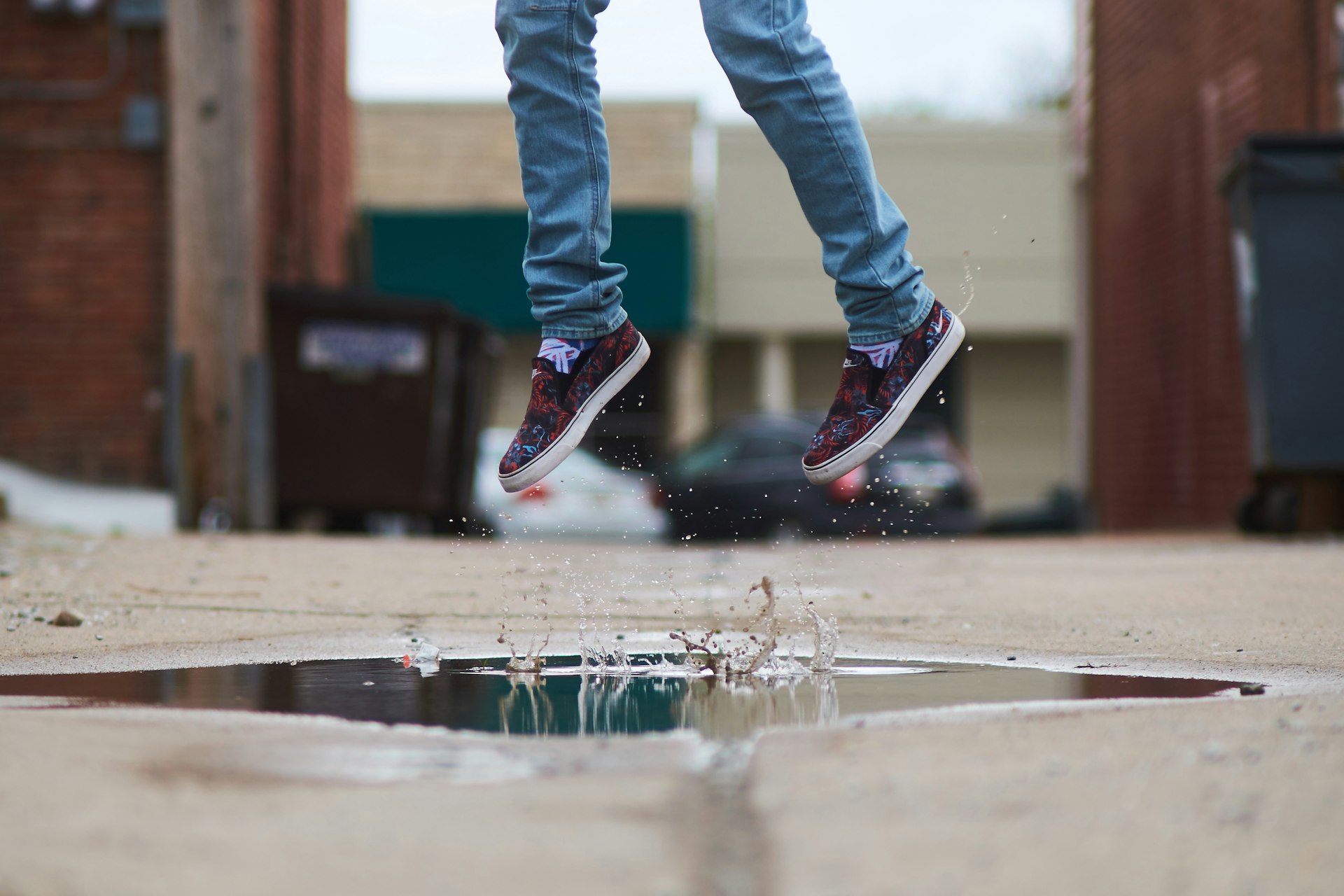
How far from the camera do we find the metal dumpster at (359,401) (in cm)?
784

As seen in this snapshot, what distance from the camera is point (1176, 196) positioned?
10086mm

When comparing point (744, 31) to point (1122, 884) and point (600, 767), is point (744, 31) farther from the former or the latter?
point (1122, 884)

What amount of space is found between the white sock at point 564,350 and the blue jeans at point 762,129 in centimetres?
1

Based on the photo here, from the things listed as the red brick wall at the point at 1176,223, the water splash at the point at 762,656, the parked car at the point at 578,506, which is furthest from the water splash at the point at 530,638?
the parked car at the point at 578,506

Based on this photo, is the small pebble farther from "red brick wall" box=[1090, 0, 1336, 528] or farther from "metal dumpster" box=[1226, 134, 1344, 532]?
"red brick wall" box=[1090, 0, 1336, 528]

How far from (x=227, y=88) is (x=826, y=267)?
626 cm

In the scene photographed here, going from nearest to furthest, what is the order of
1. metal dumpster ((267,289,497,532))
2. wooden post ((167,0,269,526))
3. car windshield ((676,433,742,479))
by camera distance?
wooden post ((167,0,269,526)) → metal dumpster ((267,289,497,532)) → car windshield ((676,433,742,479))

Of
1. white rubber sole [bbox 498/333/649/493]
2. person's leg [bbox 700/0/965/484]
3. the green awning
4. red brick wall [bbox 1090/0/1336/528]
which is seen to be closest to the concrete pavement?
white rubber sole [bbox 498/333/649/493]

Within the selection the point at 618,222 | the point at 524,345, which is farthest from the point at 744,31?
the point at 524,345

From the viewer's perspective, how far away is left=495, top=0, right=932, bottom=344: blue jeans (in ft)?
8.30

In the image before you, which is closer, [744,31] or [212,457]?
[744,31]

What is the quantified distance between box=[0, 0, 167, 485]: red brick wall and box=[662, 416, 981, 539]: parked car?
6065 millimetres

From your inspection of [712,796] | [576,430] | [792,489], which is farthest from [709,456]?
[712,796]

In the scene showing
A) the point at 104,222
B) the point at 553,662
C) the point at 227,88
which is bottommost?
the point at 553,662
